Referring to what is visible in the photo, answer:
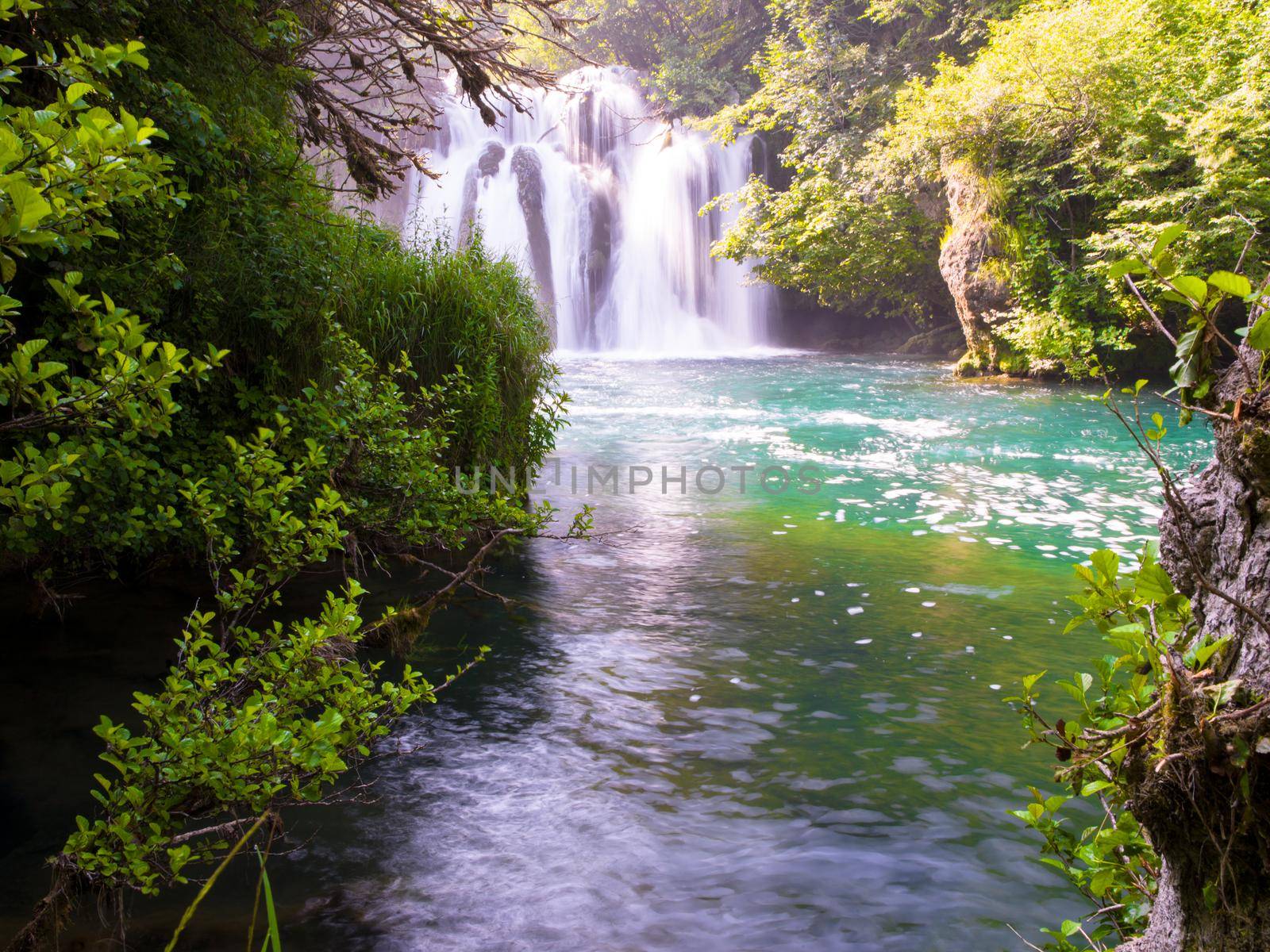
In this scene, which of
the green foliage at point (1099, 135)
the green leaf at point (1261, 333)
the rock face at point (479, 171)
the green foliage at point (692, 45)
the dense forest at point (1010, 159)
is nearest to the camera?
the green leaf at point (1261, 333)

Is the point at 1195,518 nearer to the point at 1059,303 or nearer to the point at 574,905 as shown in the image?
the point at 574,905

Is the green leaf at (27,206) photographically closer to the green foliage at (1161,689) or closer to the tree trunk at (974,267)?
the green foliage at (1161,689)

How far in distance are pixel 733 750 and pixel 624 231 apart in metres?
28.9

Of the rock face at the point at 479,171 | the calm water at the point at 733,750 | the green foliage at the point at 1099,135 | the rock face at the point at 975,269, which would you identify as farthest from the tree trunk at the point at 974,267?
the rock face at the point at 479,171

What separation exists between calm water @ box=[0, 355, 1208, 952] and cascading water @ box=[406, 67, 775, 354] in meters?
22.2

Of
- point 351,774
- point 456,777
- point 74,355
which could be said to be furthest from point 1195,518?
point 74,355

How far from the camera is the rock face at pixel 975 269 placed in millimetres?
20219

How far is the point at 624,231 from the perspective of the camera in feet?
103

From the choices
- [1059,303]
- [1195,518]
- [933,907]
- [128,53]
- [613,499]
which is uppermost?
[1059,303]

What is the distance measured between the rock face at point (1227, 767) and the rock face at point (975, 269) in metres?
20.2

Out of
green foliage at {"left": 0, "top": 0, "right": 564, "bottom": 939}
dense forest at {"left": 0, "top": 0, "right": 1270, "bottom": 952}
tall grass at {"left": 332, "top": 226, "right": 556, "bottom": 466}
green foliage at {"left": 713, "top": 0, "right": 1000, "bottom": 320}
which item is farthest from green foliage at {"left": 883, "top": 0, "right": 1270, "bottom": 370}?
green foliage at {"left": 0, "top": 0, "right": 564, "bottom": 939}

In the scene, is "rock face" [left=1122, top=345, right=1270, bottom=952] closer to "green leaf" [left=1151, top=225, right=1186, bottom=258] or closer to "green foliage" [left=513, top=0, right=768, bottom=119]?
"green leaf" [left=1151, top=225, right=1186, bottom=258]

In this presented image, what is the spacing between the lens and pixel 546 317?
899cm

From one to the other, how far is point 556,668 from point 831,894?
2418 mm
